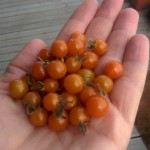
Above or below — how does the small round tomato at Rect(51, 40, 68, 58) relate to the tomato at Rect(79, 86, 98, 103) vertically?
above

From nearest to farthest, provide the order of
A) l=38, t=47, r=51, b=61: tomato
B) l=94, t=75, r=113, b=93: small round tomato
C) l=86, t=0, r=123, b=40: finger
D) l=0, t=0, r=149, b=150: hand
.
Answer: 1. l=0, t=0, r=149, b=150: hand
2. l=94, t=75, r=113, b=93: small round tomato
3. l=38, t=47, r=51, b=61: tomato
4. l=86, t=0, r=123, b=40: finger

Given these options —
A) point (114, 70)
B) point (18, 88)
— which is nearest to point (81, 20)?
point (114, 70)

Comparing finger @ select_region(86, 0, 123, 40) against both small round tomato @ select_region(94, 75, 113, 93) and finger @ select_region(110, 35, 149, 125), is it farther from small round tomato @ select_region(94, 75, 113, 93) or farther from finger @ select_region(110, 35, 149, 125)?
small round tomato @ select_region(94, 75, 113, 93)

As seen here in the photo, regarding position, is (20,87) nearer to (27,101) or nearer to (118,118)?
(27,101)

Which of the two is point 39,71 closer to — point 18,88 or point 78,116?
point 18,88

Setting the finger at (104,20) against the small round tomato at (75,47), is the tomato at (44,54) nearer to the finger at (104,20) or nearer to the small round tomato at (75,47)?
the small round tomato at (75,47)

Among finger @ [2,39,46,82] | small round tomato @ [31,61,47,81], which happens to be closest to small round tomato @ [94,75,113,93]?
small round tomato @ [31,61,47,81]
